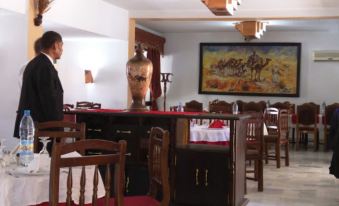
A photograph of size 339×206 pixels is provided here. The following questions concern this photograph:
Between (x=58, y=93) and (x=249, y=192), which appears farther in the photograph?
(x=249, y=192)

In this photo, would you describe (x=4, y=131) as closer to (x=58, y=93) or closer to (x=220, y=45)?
(x=58, y=93)

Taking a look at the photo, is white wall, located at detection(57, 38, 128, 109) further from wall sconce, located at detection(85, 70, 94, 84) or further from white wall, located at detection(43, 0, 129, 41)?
white wall, located at detection(43, 0, 129, 41)

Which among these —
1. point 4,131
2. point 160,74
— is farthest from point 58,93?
point 160,74

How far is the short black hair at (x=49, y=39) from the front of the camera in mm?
3808

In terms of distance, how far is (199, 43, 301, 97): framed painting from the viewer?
11461 mm

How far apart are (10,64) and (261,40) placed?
7.39 metres

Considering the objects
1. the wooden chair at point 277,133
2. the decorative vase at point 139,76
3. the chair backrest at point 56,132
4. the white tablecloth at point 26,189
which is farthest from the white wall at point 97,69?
the white tablecloth at point 26,189

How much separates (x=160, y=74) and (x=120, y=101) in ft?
11.8

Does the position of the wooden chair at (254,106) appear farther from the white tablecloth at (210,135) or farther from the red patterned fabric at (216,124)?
the white tablecloth at (210,135)

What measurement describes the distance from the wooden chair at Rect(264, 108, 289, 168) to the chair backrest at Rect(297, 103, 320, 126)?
6.12 feet

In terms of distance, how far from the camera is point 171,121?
4.42 meters

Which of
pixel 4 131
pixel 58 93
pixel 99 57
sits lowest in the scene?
pixel 4 131

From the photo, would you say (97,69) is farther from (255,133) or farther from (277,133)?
(255,133)

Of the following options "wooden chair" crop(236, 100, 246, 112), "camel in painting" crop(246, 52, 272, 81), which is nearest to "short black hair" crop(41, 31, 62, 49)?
"wooden chair" crop(236, 100, 246, 112)
